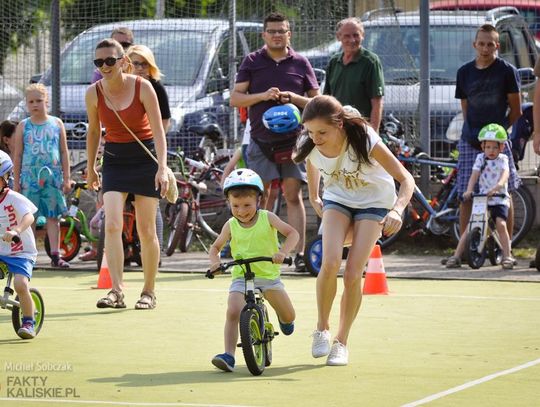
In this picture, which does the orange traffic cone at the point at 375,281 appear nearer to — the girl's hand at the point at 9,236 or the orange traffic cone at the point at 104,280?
the orange traffic cone at the point at 104,280

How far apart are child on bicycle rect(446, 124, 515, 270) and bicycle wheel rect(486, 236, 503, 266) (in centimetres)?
14

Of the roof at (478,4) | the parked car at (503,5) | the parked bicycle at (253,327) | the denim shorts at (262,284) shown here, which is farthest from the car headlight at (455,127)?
the parked bicycle at (253,327)

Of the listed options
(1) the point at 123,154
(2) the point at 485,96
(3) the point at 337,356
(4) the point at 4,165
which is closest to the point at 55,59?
(2) the point at 485,96

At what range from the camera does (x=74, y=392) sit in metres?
7.18

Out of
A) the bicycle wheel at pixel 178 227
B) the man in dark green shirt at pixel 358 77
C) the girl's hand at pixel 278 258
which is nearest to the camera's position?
the girl's hand at pixel 278 258

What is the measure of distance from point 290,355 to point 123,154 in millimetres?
2874

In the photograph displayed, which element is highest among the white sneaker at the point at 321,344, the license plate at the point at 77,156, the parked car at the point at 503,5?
the parked car at the point at 503,5

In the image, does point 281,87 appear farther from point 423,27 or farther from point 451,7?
point 451,7

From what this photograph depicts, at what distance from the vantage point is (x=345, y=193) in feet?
27.5

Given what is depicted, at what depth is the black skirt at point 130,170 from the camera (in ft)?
35.3

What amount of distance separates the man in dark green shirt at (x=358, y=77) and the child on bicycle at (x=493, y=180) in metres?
1.20

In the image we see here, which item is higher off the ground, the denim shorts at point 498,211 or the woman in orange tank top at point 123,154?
the woman in orange tank top at point 123,154

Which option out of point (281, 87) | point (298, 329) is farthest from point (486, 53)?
point (298, 329)

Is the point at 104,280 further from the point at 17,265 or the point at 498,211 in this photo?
the point at 498,211
